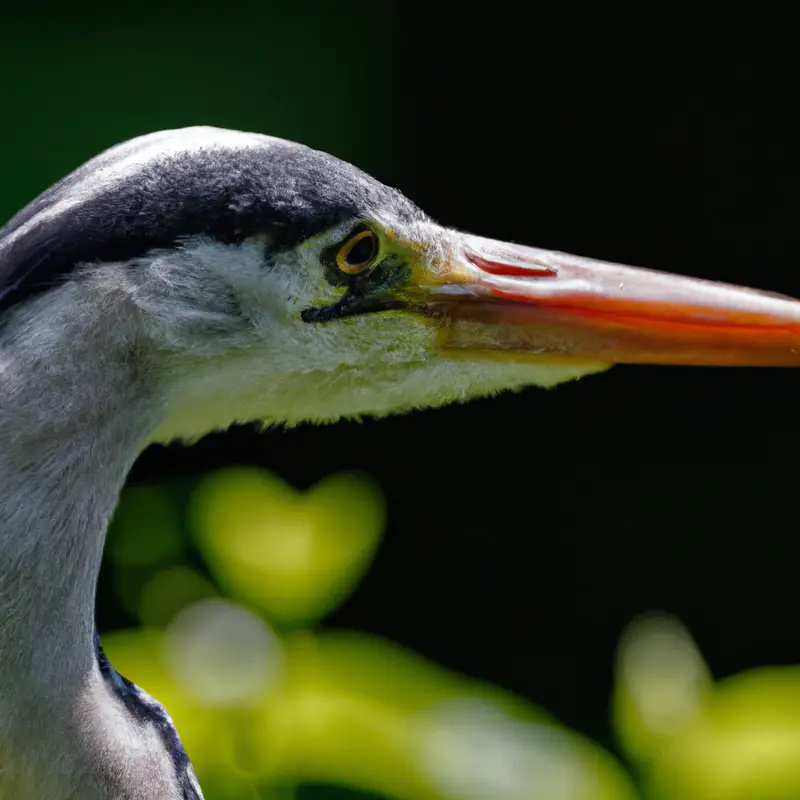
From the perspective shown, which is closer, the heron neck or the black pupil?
the heron neck

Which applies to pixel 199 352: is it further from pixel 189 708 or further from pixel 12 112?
pixel 12 112

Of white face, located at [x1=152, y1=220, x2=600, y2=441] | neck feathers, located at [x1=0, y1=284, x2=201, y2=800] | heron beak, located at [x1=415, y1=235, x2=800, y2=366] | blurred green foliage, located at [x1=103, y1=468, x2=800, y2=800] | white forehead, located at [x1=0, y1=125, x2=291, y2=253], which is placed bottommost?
blurred green foliage, located at [x1=103, y1=468, x2=800, y2=800]

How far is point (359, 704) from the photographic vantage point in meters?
1.94

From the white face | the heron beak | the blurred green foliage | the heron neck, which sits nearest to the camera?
the heron neck

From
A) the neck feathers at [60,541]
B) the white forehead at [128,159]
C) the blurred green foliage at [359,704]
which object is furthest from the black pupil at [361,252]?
the blurred green foliage at [359,704]

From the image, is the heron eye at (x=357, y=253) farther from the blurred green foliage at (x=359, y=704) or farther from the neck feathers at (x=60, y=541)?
the blurred green foliage at (x=359, y=704)

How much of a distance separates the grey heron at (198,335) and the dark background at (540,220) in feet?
5.83

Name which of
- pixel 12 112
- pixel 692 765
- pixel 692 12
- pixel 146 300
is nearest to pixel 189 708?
pixel 692 765

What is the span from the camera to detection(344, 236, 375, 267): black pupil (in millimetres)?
1379

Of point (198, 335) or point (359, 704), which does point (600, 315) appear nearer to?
point (198, 335)

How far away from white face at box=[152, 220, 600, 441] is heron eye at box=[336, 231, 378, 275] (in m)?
0.01

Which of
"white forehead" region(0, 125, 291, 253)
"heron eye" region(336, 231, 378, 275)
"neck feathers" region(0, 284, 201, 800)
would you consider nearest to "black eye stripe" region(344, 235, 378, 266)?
"heron eye" region(336, 231, 378, 275)

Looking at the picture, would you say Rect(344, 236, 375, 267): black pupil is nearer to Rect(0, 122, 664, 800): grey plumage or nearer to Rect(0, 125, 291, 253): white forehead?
Rect(0, 122, 664, 800): grey plumage

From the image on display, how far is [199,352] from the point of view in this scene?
1.30 meters
